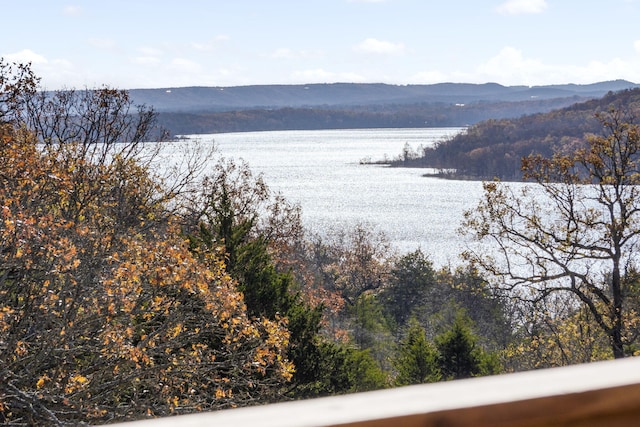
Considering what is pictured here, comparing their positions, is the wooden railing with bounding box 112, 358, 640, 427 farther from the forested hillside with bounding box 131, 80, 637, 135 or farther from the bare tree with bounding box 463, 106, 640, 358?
the forested hillside with bounding box 131, 80, 637, 135

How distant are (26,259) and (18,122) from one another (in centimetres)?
463

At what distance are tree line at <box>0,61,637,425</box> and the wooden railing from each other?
6.11 metres

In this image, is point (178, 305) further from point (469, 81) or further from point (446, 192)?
point (469, 81)

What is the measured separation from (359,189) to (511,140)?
769 inches

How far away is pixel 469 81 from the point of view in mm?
112000

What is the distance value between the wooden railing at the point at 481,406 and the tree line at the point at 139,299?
20.1 feet

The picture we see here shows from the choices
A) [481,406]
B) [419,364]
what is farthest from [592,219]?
[481,406]

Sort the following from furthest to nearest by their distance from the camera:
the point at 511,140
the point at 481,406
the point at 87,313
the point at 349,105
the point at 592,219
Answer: the point at 349,105
the point at 511,140
the point at 592,219
the point at 87,313
the point at 481,406

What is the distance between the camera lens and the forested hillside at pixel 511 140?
32.7 m

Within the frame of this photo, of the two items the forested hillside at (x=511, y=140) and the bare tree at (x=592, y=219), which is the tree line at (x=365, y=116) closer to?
the forested hillside at (x=511, y=140)

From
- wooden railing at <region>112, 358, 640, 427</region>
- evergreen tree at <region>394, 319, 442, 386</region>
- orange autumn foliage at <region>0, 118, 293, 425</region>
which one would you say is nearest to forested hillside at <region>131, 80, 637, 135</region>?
evergreen tree at <region>394, 319, 442, 386</region>

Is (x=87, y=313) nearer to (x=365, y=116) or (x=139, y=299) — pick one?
(x=139, y=299)

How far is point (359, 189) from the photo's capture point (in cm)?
6278

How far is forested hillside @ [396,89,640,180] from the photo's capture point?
107 ft
